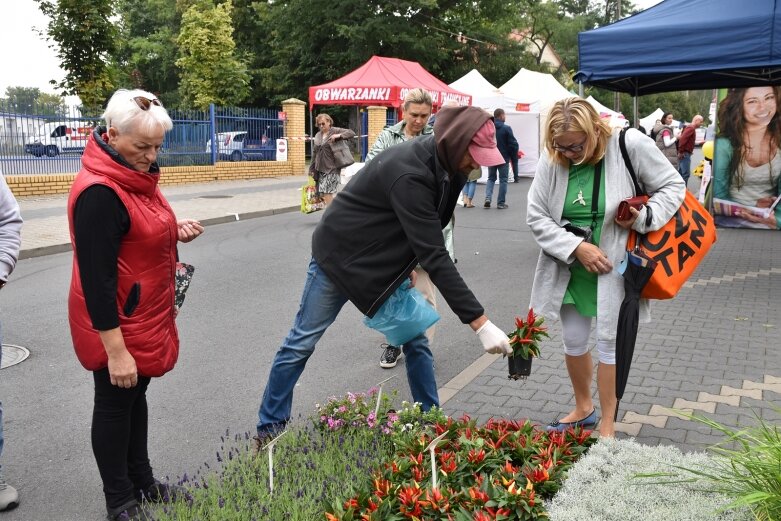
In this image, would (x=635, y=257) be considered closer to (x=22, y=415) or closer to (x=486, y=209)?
(x=22, y=415)

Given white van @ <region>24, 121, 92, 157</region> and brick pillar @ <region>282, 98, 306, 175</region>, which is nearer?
white van @ <region>24, 121, 92, 157</region>

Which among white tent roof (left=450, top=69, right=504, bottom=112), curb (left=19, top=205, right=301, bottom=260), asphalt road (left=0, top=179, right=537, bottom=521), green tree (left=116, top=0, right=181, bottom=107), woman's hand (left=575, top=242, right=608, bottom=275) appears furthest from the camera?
green tree (left=116, top=0, right=181, bottom=107)

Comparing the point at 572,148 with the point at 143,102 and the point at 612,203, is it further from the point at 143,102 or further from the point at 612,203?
the point at 143,102

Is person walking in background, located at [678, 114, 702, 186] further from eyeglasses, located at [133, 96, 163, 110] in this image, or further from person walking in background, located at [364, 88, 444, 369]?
eyeglasses, located at [133, 96, 163, 110]

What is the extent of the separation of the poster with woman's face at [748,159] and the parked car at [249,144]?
1405cm

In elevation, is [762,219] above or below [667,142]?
below

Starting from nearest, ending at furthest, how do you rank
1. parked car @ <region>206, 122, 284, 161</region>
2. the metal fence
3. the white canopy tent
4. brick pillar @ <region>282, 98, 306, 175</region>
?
1. the metal fence
2. parked car @ <region>206, 122, 284, 161</region>
3. brick pillar @ <region>282, 98, 306, 175</region>
4. the white canopy tent

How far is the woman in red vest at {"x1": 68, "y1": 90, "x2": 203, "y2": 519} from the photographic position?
2.78m

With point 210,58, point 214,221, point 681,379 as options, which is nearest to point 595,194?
point 681,379

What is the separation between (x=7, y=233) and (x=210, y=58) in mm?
31715

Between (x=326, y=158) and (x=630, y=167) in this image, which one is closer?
(x=630, y=167)

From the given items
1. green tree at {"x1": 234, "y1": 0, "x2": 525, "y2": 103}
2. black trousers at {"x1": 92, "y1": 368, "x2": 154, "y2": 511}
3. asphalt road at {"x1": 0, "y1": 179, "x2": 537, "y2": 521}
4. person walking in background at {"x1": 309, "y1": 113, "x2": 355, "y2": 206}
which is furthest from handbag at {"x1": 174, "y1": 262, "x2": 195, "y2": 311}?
green tree at {"x1": 234, "y1": 0, "x2": 525, "y2": 103}

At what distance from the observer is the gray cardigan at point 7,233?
3253 millimetres

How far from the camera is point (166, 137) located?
16.8 m
